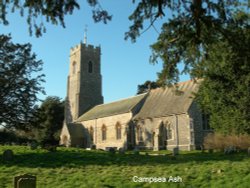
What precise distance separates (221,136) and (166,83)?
15603mm

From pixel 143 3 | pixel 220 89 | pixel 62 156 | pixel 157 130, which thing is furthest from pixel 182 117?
pixel 143 3

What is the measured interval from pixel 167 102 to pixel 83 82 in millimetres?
19119

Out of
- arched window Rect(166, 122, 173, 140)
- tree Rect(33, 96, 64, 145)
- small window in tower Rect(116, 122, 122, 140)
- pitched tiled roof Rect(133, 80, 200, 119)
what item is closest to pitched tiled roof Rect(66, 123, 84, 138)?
tree Rect(33, 96, 64, 145)

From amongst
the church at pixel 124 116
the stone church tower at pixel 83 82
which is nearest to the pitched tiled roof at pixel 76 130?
the church at pixel 124 116

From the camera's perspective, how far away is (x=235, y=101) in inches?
808

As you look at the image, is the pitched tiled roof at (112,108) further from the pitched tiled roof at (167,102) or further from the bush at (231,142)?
the bush at (231,142)

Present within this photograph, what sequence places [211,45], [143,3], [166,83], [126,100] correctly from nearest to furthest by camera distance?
1. [143,3]
2. [211,45]
3. [166,83]
4. [126,100]

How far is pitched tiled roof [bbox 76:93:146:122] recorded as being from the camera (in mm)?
42872

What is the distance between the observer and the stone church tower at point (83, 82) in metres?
52.8

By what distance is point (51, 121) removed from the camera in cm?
5462

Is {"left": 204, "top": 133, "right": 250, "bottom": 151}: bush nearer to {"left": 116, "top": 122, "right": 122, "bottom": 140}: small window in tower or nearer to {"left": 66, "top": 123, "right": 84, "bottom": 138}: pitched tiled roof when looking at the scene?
{"left": 116, "top": 122, "right": 122, "bottom": 140}: small window in tower

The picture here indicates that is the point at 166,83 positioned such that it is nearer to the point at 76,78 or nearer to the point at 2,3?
the point at 2,3

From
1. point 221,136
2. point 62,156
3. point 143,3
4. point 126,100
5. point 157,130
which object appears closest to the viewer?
point 143,3

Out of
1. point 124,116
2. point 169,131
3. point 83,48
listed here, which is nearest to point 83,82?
point 83,48
